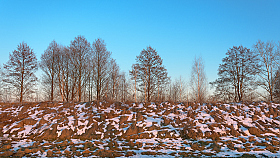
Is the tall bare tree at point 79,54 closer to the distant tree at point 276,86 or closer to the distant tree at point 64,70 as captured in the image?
the distant tree at point 64,70

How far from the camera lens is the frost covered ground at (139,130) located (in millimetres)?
8781

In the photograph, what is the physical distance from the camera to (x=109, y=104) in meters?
15.6

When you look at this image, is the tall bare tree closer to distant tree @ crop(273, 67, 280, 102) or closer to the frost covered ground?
the frost covered ground

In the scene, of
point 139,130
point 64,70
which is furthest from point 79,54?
point 139,130

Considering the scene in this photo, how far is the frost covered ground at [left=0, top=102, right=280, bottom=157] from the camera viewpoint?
28.8 feet

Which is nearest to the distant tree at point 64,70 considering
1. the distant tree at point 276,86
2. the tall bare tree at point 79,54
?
the tall bare tree at point 79,54

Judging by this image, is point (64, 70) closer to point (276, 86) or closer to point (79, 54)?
point (79, 54)

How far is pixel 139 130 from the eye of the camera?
11.7 metres

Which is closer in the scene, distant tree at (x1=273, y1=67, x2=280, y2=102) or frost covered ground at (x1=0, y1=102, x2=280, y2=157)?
frost covered ground at (x1=0, y1=102, x2=280, y2=157)

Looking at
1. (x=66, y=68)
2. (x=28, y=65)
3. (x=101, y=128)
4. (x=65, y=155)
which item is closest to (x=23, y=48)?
(x=28, y=65)

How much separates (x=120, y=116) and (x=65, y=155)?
592cm

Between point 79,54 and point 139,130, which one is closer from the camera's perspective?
point 139,130

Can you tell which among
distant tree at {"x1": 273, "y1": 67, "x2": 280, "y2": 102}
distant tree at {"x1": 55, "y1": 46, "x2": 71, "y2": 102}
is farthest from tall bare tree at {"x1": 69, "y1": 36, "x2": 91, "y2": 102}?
distant tree at {"x1": 273, "y1": 67, "x2": 280, "y2": 102}

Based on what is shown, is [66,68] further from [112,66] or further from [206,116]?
[206,116]
